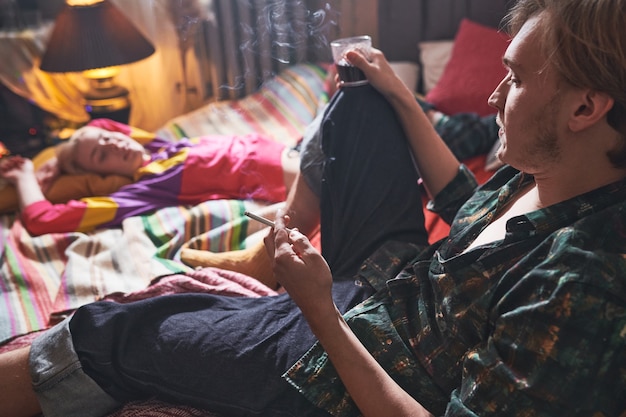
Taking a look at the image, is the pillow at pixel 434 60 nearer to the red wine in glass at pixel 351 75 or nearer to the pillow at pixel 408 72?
the pillow at pixel 408 72

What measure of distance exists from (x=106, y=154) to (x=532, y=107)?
1.58 m

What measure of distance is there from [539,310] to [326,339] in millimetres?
312

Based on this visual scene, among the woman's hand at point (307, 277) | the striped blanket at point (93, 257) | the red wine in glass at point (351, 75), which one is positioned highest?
the red wine in glass at point (351, 75)

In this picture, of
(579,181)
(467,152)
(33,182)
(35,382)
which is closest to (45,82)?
(33,182)

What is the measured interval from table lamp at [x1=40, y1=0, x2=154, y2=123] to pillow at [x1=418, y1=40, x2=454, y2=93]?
1170mm

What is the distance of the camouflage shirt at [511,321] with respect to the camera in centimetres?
81

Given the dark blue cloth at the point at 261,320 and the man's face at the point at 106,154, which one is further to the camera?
the man's face at the point at 106,154

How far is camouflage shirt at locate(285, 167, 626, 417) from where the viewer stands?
0.81 metres

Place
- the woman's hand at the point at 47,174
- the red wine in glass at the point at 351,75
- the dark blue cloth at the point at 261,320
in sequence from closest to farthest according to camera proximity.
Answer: the dark blue cloth at the point at 261,320
the red wine in glass at the point at 351,75
the woman's hand at the point at 47,174

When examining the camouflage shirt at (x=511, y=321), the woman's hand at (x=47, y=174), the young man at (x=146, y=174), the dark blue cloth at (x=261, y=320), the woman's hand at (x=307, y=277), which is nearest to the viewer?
the camouflage shirt at (x=511, y=321)

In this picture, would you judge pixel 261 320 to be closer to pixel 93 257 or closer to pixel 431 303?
pixel 431 303

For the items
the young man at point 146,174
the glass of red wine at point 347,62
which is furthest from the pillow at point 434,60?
the glass of red wine at point 347,62

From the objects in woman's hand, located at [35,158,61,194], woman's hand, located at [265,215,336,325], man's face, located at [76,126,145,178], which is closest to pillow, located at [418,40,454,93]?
man's face, located at [76,126,145,178]

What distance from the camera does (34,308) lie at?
62.1 inches
